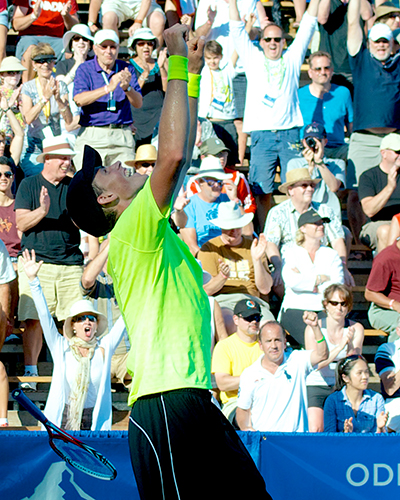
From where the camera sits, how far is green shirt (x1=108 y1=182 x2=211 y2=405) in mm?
3088

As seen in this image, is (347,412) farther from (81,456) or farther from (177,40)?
(177,40)

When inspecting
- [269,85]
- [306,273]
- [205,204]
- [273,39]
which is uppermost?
[273,39]

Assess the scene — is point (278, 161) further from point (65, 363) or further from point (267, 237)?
point (65, 363)

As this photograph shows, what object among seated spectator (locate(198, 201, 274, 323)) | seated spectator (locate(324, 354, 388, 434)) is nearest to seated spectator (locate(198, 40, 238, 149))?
seated spectator (locate(198, 201, 274, 323))

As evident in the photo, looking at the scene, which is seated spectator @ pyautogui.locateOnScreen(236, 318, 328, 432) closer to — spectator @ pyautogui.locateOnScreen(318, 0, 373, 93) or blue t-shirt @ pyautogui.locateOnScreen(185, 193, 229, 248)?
blue t-shirt @ pyautogui.locateOnScreen(185, 193, 229, 248)

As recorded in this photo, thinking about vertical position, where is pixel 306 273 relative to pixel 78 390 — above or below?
above

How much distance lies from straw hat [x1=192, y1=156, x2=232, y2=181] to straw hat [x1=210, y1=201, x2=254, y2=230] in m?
0.50

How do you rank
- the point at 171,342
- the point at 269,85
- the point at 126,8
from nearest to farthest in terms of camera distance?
the point at 171,342
the point at 269,85
the point at 126,8

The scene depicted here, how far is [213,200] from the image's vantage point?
8586 mm

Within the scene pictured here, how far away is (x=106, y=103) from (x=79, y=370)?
4059 mm

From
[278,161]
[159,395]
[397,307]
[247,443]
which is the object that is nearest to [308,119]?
[278,161]

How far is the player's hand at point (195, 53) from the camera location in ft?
10.8

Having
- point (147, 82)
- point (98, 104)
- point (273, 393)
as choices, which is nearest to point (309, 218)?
point (273, 393)

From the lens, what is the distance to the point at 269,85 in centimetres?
985
